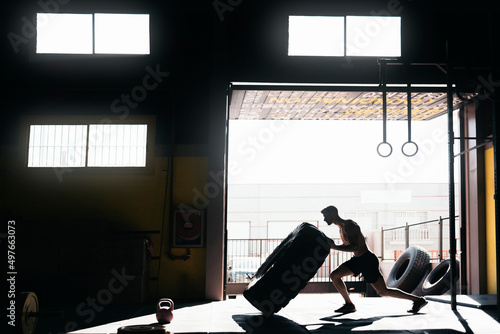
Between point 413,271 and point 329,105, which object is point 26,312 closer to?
point 329,105

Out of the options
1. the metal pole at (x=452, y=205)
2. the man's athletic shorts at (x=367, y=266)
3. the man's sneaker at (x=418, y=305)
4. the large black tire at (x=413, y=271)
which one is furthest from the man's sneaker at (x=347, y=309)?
the large black tire at (x=413, y=271)

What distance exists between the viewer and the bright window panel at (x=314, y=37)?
9492 millimetres

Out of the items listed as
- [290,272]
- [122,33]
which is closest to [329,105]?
[122,33]

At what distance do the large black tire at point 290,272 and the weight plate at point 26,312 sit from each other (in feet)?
8.10

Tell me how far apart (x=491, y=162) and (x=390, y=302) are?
132 inches

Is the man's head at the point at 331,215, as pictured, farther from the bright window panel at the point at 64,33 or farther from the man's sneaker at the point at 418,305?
the bright window panel at the point at 64,33

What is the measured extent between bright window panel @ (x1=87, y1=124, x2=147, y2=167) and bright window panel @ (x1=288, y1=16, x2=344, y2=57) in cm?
314

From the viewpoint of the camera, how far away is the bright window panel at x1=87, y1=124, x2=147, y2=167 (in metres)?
9.33

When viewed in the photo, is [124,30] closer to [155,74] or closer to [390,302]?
[155,74]

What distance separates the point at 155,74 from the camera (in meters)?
9.51

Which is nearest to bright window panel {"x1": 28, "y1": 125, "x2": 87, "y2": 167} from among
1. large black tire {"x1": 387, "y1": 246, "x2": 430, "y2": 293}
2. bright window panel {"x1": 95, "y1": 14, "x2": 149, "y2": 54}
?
bright window panel {"x1": 95, "y1": 14, "x2": 149, "y2": 54}

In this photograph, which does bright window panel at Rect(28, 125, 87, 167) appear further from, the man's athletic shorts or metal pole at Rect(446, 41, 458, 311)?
metal pole at Rect(446, 41, 458, 311)

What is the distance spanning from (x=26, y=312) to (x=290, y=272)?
2887 millimetres

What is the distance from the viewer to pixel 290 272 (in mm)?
6375
